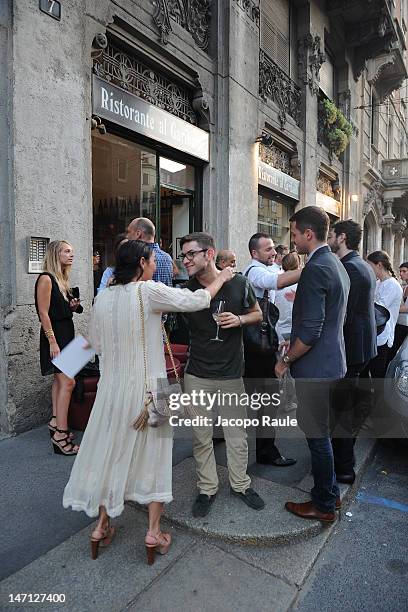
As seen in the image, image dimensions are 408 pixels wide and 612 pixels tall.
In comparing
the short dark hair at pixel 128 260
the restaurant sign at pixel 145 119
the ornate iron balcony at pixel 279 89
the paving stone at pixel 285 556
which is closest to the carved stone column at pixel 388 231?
the ornate iron balcony at pixel 279 89

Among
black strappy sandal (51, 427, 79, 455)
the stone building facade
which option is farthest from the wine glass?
the stone building facade

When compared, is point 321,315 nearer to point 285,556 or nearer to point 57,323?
point 285,556

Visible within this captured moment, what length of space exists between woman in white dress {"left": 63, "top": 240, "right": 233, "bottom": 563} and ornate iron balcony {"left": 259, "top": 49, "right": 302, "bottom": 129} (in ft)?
27.0

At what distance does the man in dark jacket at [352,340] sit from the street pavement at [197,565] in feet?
1.25

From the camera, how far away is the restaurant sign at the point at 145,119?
5.47 meters

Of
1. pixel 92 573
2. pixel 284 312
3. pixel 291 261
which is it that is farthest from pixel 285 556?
pixel 291 261

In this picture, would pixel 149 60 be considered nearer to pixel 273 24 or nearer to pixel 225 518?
pixel 273 24

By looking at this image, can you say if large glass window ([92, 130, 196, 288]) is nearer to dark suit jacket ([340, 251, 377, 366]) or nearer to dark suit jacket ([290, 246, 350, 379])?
dark suit jacket ([340, 251, 377, 366])

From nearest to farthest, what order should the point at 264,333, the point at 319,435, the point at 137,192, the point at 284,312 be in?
the point at 319,435 < the point at 264,333 < the point at 284,312 < the point at 137,192

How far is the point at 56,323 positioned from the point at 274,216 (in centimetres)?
758

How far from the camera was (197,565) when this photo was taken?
96.8 inches

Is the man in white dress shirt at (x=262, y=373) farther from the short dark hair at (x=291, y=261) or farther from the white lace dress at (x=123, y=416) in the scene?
the white lace dress at (x=123, y=416)

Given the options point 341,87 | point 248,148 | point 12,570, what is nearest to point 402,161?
point 341,87

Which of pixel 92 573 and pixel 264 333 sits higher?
pixel 264 333
